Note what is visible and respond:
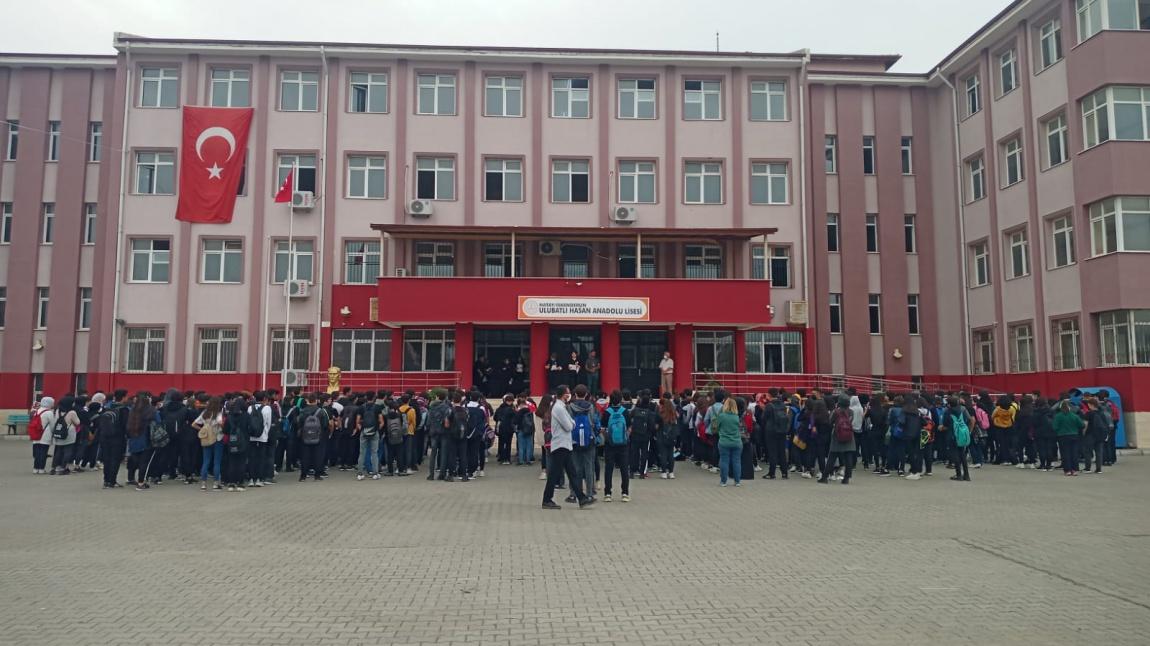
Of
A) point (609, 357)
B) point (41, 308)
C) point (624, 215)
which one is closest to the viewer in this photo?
point (609, 357)

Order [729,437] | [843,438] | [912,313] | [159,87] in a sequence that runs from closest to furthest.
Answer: [729,437] < [843,438] < [159,87] < [912,313]

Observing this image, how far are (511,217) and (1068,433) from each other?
19.5m

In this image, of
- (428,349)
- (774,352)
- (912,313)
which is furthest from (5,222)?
(912,313)

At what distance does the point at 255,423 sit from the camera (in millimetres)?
14070

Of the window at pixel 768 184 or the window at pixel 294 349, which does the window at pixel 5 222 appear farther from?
the window at pixel 768 184

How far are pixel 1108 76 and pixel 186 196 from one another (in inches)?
1176

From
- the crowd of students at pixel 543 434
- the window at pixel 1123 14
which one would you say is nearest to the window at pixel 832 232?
the window at pixel 1123 14

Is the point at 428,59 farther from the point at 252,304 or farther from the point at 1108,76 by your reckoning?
the point at 1108,76

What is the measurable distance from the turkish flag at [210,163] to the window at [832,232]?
22.3 metres

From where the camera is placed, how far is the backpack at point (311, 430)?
50.1 feet

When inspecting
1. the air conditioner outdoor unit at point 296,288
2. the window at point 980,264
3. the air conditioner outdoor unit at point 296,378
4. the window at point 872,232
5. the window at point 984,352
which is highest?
the window at point 872,232

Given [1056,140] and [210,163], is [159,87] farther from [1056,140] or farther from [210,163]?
[1056,140]

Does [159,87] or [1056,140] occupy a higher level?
[159,87]

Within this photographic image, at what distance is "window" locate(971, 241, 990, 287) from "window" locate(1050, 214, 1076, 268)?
3523 millimetres
